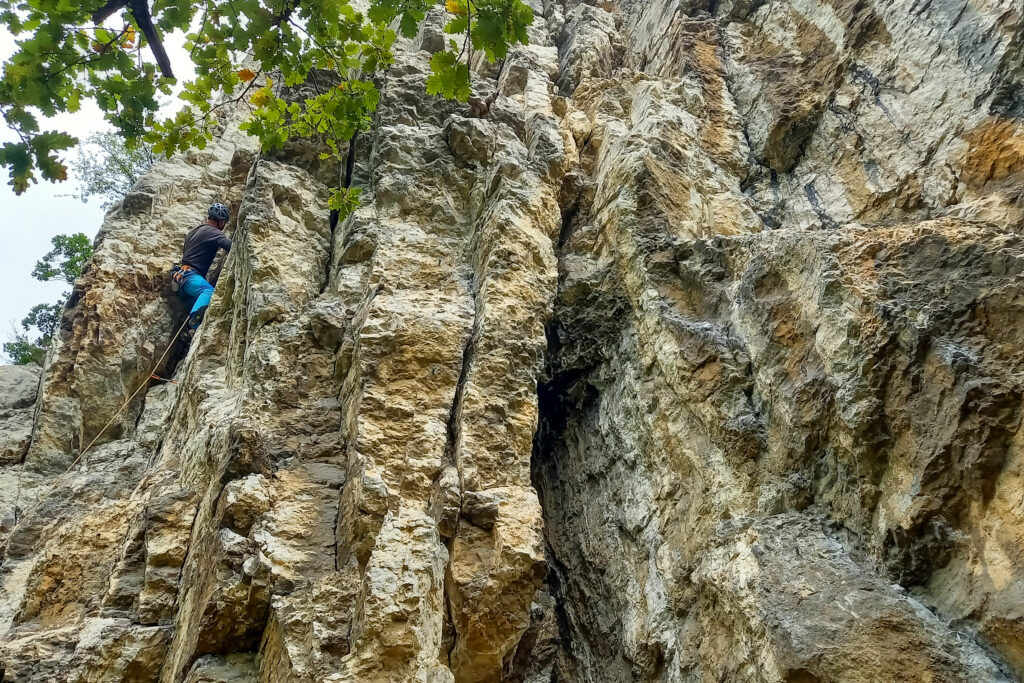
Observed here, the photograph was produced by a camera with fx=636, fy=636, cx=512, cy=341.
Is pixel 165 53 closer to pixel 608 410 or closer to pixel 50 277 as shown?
pixel 608 410

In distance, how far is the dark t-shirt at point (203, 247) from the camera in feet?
31.1

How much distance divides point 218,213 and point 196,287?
1.57 m

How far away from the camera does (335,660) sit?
3.71 metres

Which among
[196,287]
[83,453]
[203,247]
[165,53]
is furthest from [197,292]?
[165,53]

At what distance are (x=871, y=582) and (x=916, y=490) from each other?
565 millimetres

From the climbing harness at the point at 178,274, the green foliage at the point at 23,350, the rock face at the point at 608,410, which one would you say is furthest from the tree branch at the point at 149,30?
the green foliage at the point at 23,350

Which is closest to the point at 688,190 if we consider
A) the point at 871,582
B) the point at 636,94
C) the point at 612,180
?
the point at 612,180

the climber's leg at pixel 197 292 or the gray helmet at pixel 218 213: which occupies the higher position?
the gray helmet at pixel 218 213

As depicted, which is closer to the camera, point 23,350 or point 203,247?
point 203,247

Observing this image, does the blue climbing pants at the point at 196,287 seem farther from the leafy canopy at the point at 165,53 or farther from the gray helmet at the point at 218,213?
the leafy canopy at the point at 165,53

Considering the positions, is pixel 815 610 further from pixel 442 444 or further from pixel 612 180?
pixel 612 180

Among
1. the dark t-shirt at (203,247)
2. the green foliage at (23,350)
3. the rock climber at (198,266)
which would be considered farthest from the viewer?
the green foliage at (23,350)

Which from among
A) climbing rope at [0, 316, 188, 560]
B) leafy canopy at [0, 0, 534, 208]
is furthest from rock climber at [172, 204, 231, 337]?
leafy canopy at [0, 0, 534, 208]

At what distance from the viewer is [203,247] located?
956 cm
